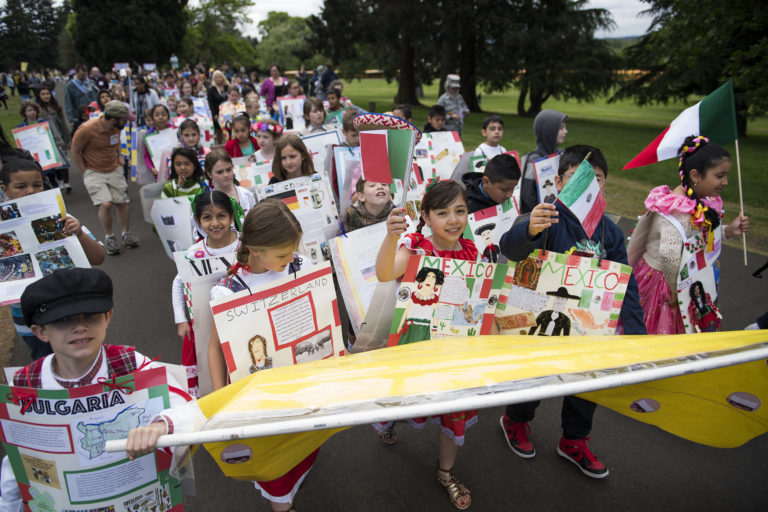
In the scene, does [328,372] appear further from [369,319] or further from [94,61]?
[94,61]

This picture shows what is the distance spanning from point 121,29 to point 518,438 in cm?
5779

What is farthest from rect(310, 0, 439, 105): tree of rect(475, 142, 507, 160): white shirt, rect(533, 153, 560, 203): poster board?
rect(533, 153, 560, 203): poster board

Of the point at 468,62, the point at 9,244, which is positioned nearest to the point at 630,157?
the point at 468,62

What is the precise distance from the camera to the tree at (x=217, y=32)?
66.7 m

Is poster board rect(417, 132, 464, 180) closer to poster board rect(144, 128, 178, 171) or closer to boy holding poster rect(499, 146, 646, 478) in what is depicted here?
boy holding poster rect(499, 146, 646, 478)

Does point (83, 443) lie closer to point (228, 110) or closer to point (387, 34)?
point (228, 110)

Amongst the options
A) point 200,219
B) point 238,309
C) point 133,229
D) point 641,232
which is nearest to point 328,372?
point 238,309

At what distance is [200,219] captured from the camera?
10.9 ft

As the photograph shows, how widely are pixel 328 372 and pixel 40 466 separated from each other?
1.06 m

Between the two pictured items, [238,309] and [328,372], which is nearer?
[328,372]

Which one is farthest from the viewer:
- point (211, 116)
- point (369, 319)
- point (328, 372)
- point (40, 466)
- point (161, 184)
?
point (211, 116)

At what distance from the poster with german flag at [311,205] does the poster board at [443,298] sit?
6.93ft

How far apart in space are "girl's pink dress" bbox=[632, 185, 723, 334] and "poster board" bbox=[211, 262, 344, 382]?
240cm

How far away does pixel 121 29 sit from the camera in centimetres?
4784
